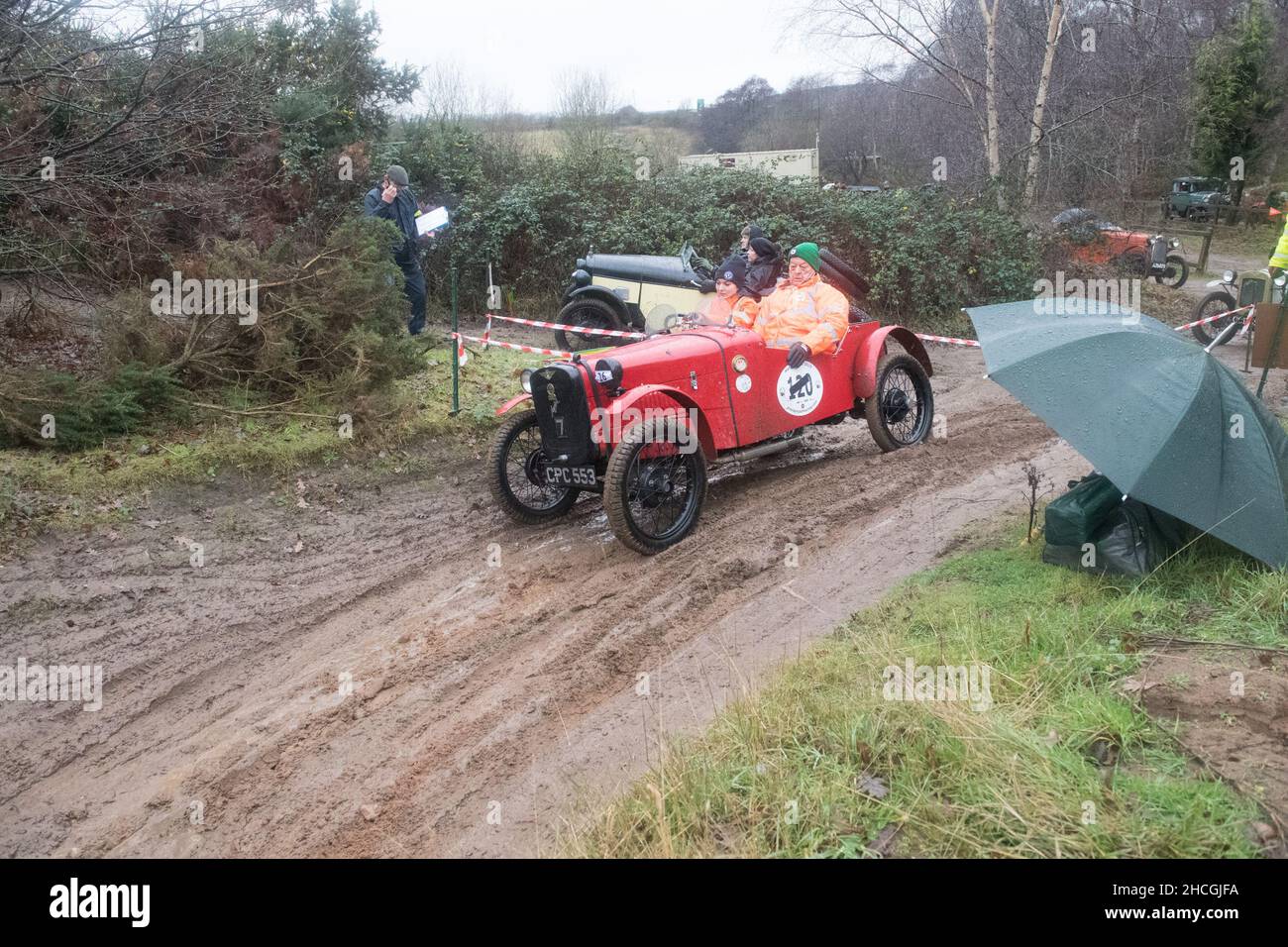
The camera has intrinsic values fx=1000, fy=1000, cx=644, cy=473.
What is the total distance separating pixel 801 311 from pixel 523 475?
103 inches

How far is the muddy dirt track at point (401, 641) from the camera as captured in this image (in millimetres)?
4473

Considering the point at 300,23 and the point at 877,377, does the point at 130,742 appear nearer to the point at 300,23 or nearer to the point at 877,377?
the point at 877,377

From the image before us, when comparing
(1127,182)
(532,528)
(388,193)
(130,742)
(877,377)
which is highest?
(1127,182)

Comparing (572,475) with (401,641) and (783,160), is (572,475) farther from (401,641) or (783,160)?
(783,160)

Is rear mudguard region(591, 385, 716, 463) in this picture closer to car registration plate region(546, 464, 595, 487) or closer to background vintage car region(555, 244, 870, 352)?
car registration plate region(546, 464, 595, 487)

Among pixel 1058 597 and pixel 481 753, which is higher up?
pixel 1058 597

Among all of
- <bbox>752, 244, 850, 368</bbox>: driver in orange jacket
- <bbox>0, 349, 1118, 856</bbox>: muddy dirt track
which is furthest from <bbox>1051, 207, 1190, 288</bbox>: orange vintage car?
<bbox>752, 244, 850, 368</bbox>: driver in orange jacket

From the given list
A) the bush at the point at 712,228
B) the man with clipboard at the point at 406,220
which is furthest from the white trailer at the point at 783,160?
the man with clipboard at the point at 406,220

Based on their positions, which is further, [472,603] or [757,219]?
[757,219]

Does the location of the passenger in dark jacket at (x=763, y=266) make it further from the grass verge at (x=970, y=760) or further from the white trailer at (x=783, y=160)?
the white trailer at (x=783, y=160)

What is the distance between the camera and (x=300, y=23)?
16.0 metres

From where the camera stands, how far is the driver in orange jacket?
8.15 metres

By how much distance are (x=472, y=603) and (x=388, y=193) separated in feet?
21.2

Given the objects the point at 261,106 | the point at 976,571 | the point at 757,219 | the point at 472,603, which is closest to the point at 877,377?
the point at 976,571
